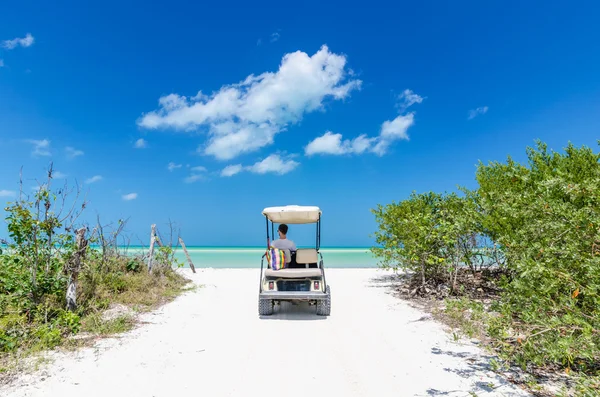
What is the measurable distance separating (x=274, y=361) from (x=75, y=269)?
4.69 meters

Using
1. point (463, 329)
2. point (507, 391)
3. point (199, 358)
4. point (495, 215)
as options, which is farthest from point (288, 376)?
point (495, 215)

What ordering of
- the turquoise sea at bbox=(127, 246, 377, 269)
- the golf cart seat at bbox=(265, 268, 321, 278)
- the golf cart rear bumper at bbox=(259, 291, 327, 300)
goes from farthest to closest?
the turquoise sea at bbox=(127, 246, 377, 269) → the golf cart seat at bbox=(265, 268, 321, 278) → the golf cart rear bumper at bbox=(259, 291, 327, 300)

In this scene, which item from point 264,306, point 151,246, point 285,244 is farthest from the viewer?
point 151,246

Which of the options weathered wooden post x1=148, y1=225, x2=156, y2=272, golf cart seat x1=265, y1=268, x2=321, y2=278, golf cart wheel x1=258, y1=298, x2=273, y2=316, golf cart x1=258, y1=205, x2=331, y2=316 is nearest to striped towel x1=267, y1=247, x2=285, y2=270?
golf cart x1=258, y1=205, x2=331, y2=316

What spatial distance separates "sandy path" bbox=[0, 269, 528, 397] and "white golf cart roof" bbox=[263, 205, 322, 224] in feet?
8.07

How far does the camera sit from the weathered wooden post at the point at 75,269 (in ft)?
23.4

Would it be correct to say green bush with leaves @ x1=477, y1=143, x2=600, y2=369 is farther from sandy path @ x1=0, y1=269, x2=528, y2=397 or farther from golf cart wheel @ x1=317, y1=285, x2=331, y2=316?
golf cart wheel @ x1=317, y1=285, x2=331, y2=316

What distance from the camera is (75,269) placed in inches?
286

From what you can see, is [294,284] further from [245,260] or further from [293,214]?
[245,260]

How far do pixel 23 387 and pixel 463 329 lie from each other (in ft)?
22.0

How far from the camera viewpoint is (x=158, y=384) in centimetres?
443

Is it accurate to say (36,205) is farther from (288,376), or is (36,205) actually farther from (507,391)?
(507,391)

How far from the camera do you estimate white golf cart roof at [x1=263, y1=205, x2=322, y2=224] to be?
895 cm

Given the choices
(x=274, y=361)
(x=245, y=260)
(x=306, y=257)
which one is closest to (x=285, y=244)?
(x=306, y=257)
